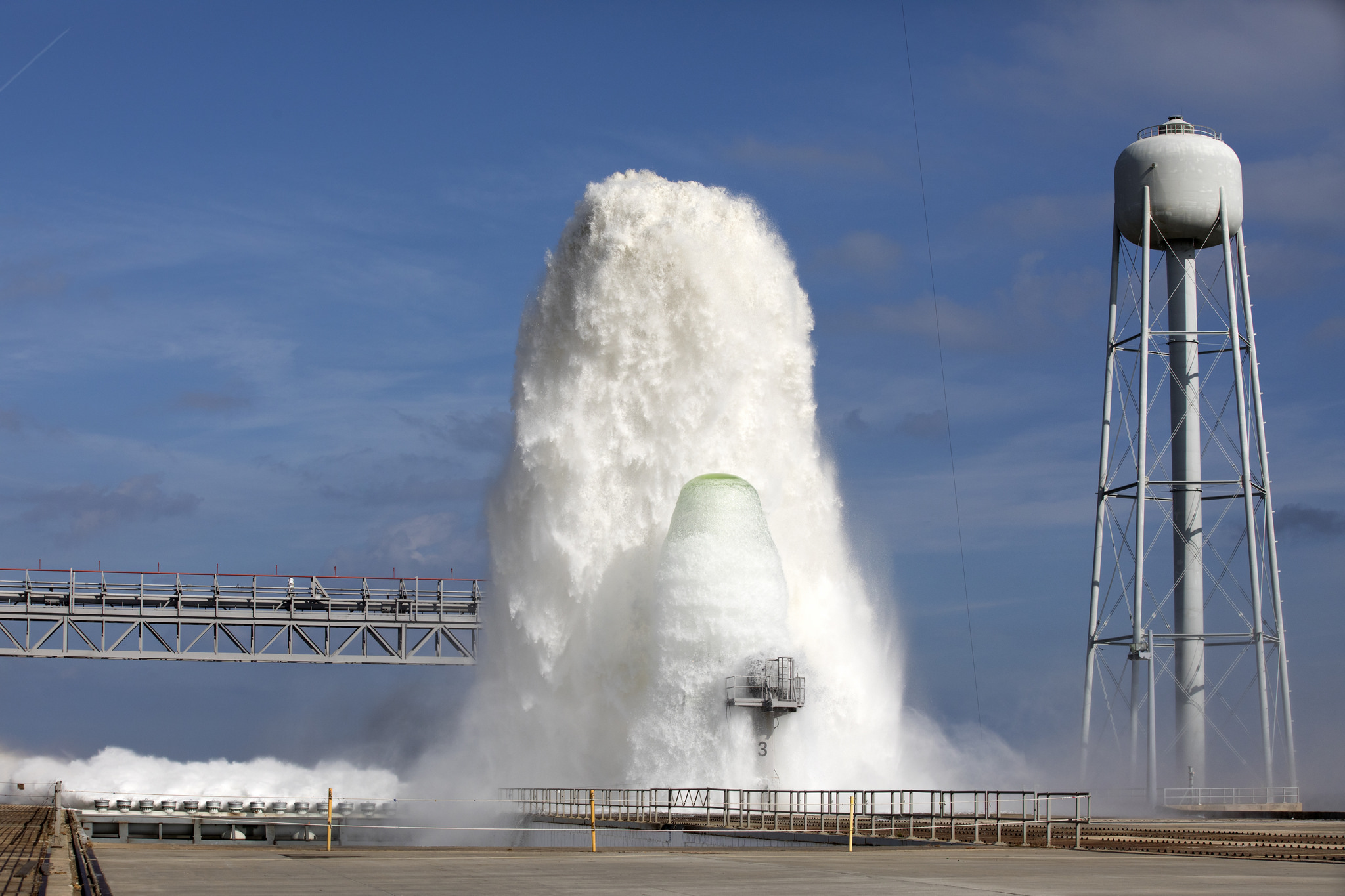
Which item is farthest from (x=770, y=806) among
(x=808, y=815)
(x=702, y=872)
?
(x=702, y=872)

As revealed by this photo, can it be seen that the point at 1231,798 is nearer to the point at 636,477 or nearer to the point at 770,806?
the point at 770,806

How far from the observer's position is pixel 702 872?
802 inches

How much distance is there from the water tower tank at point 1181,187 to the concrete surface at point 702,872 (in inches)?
A: 1225

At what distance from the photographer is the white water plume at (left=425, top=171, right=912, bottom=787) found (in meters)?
44.1

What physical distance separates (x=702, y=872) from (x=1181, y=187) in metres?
37.5

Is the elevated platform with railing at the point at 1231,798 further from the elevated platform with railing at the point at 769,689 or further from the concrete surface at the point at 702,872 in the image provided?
the concrete surface at the point at 702,872

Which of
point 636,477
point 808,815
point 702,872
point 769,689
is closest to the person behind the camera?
point 702,872

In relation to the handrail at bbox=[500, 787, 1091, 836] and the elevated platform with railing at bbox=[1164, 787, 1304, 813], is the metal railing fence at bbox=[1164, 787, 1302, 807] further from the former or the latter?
the handrail at bbox=[500, 787, 1091, 836]

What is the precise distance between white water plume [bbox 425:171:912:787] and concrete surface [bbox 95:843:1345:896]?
58.5 feet

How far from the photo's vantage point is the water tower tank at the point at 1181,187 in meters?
50.0

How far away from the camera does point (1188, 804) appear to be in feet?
152

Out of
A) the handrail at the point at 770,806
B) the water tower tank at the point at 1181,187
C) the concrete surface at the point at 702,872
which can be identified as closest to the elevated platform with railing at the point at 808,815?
the handrail at the point at 770,806

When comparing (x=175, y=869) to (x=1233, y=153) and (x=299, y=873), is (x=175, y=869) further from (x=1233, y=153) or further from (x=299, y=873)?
(x=1233, y=153)

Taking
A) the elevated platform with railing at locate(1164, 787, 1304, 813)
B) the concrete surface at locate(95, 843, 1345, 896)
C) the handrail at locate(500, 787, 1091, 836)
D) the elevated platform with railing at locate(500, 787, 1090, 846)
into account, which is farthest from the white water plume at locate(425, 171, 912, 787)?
the concrete surface at locate(95, 843, 1345, 896)
